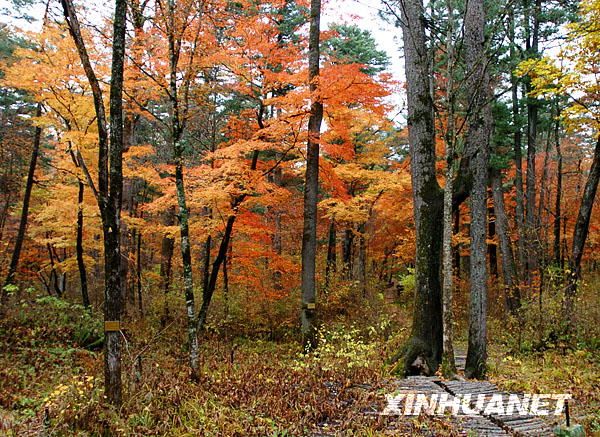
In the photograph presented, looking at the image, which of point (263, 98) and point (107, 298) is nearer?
point (107, 298)

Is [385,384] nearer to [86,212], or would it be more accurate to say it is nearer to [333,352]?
[333,352]

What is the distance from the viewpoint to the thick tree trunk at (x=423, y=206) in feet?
22.9

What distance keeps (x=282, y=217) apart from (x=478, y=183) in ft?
43.9

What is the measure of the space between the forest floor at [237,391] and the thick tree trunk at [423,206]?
30.9 inches

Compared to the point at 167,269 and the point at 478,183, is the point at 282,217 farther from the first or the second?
the point at 478,183

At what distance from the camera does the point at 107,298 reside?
16.1 feet

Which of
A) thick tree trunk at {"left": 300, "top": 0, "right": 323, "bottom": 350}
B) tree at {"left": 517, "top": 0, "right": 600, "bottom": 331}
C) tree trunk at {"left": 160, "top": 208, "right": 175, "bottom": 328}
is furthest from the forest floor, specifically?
tree at {"left": 517, "top": 0, "right": 600, "bottom": 331}

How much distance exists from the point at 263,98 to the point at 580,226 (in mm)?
8709

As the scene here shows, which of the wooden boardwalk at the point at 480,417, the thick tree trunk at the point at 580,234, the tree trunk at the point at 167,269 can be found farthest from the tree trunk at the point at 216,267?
the thick tree trunk at the point at 580,234

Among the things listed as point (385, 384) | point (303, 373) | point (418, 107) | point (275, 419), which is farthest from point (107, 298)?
point (418, 107)

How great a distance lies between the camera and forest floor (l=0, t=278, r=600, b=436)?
4.24 m

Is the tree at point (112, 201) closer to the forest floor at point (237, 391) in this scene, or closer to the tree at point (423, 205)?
the forest floor at point (237, 391)

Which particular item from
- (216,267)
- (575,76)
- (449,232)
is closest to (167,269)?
(216,267)

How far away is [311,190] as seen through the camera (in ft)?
36.8
